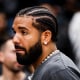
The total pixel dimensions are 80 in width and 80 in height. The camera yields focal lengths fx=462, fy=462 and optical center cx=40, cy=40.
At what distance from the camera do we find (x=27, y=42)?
4.68 m

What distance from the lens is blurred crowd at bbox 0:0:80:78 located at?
310 inches

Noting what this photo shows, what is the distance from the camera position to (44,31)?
15.3 ft

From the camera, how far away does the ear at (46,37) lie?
15.3 ft

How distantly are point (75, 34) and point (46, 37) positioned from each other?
12.1ft

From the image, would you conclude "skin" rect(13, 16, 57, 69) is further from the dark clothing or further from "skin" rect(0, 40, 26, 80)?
A: "skin" rect(0, 40, 26, 80)

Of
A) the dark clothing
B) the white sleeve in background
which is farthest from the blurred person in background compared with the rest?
the dark clothing

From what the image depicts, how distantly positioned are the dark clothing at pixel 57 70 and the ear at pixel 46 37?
0.52 feet

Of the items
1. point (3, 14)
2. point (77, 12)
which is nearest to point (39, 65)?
point (77, 12)

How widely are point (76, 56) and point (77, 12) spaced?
1187mm

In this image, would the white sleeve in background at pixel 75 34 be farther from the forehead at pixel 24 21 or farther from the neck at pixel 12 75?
the forehead at pixel 24 21

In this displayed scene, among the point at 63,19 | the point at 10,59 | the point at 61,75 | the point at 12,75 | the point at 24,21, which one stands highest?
the point at 24,21

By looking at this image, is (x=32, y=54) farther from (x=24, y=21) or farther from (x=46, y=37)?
(x=24, y=21)

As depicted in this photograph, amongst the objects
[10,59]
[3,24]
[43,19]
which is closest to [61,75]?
[43,19]

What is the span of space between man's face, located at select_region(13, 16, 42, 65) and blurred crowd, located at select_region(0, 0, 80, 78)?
2809 millimetres
